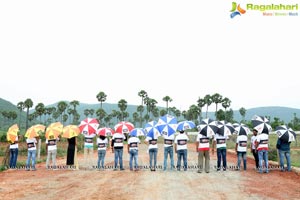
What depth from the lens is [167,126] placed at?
13883 mm

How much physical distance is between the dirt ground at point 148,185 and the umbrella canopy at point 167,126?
5.80 ft

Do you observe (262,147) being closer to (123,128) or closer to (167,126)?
(167,126)

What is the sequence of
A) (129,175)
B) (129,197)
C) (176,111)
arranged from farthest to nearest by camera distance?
1. (176,111)
2. (129,175)
3. (129,197)

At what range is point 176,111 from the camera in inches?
4483

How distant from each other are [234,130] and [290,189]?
4.23m

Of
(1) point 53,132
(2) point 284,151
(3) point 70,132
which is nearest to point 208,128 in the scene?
(2) point 284,151

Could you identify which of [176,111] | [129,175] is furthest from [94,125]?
[176,111]

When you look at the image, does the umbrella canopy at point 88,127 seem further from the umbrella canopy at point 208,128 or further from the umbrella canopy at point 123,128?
the umbrella canopy at point 208,128

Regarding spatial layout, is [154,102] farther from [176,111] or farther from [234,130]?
[234,130]

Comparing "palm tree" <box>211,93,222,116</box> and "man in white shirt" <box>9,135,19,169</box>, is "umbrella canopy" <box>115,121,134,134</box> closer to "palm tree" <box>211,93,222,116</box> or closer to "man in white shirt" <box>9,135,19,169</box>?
"man in white shirt" <box>9,135,19,169</box>

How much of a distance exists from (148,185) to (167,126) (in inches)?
147

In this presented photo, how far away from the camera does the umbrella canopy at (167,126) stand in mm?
13773

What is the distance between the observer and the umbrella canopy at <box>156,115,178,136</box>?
1377 cm

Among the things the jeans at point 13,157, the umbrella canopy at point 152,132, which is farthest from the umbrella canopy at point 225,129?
the jeans at point 13,157
